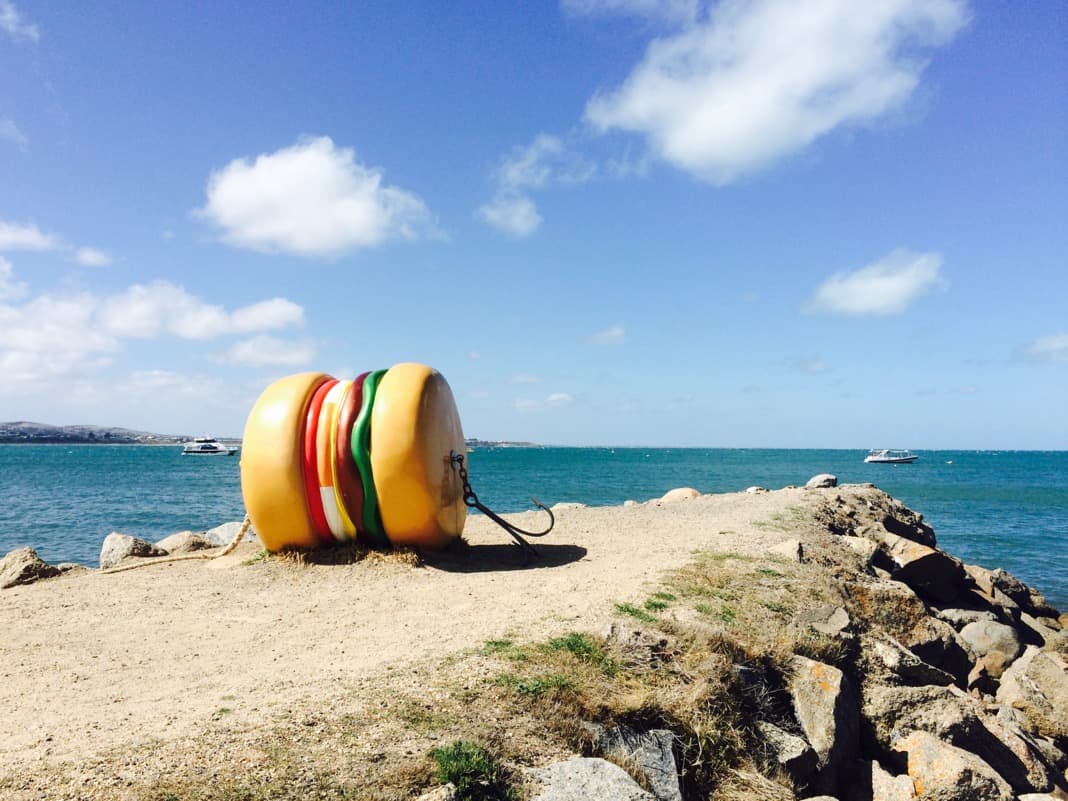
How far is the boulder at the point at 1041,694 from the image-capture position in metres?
8.02

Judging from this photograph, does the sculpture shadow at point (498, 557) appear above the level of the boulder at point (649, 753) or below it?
above

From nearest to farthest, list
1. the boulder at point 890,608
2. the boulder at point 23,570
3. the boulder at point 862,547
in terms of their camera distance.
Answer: the boulder at point 890,608
the boulder at point 23,570
the boulder at point 862,547

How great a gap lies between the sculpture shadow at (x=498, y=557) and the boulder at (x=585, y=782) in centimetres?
592

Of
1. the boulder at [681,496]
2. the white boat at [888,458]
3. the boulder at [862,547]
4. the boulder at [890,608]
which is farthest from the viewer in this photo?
the white boat at [888,458]

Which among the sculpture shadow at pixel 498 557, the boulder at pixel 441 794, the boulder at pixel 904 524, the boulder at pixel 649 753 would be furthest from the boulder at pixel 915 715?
the boulder at pixel 904 524

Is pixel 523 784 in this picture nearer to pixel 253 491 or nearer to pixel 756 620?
pixel 756 620

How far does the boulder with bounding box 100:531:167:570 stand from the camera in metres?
12.2

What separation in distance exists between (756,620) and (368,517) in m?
5.41

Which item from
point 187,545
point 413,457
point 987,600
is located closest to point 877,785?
point 413,457

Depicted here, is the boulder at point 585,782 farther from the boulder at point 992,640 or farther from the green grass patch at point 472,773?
the boulder at point 992,640

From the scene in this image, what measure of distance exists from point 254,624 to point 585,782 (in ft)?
15.6

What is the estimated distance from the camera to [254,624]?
7789mm

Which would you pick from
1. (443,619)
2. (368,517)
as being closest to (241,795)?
(443,619)

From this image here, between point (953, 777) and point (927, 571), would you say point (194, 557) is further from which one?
point (927, 571)
